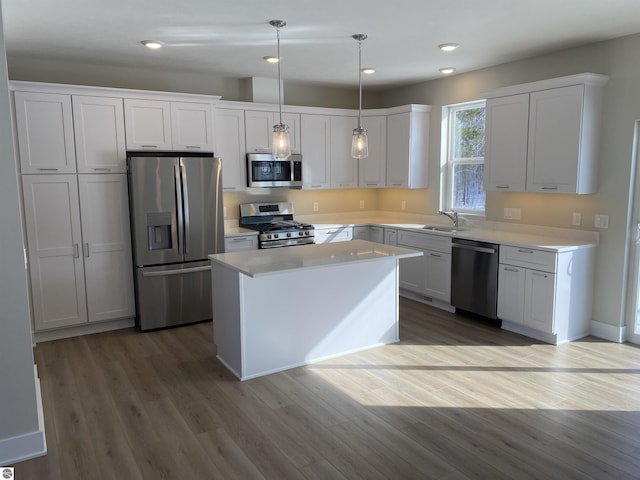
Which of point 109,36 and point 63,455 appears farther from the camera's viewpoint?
point 109,36

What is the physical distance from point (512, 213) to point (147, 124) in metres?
3.85

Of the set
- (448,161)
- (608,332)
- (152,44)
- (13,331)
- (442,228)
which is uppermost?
(152,44)

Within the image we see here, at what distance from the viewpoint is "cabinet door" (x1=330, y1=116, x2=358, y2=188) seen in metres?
6.18

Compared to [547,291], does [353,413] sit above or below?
below

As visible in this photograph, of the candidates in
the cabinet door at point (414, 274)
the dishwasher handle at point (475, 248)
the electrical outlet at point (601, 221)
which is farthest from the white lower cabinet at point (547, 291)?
the cabinet door at point (414, 274)

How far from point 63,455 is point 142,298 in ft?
6.98

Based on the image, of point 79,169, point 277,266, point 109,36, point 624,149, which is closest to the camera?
point 277,266

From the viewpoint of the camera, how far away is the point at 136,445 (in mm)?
2734

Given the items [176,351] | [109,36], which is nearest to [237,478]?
[176,351]

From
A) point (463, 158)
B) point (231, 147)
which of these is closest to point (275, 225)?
point (231, 147)

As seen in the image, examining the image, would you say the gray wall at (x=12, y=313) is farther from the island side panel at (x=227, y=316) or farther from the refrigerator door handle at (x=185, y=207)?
the refrigerator door handle at (x=185, y=207)

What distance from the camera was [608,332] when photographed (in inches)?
170

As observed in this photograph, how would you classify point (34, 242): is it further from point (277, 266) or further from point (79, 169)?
point (277, 266)

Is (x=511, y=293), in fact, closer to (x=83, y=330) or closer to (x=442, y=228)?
(x=442, y=228)
